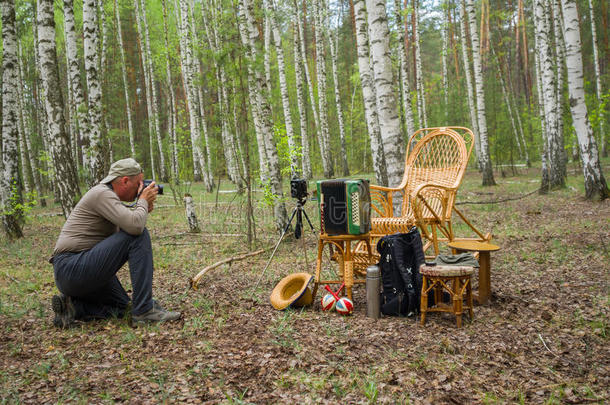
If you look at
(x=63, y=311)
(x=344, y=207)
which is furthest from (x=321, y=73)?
(x=63, y=311)

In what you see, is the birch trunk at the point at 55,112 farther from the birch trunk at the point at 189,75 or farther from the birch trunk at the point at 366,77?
the birch trunk at the point at 189,75

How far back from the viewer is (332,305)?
11.5 ft

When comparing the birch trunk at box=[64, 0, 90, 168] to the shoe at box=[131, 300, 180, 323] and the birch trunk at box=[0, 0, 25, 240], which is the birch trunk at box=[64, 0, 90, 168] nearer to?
the birch trunk at box=[0, 0, 25, 240]

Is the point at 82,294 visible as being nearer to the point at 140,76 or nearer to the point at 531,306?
the point at 531,306

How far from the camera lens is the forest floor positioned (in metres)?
2.19

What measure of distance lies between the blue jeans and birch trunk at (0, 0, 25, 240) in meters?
5.10

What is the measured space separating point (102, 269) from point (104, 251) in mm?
139

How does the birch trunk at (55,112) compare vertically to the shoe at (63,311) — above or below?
above

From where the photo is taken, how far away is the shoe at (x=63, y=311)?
10.4 feet

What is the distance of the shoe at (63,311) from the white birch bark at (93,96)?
10.4ft

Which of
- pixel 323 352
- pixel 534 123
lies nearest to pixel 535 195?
pixel 323 352

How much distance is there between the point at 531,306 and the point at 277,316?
2.13m

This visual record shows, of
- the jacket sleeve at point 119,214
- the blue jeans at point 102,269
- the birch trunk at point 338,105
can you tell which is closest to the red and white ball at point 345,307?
the blue jeans at point 102,269

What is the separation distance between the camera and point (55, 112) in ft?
20.2
